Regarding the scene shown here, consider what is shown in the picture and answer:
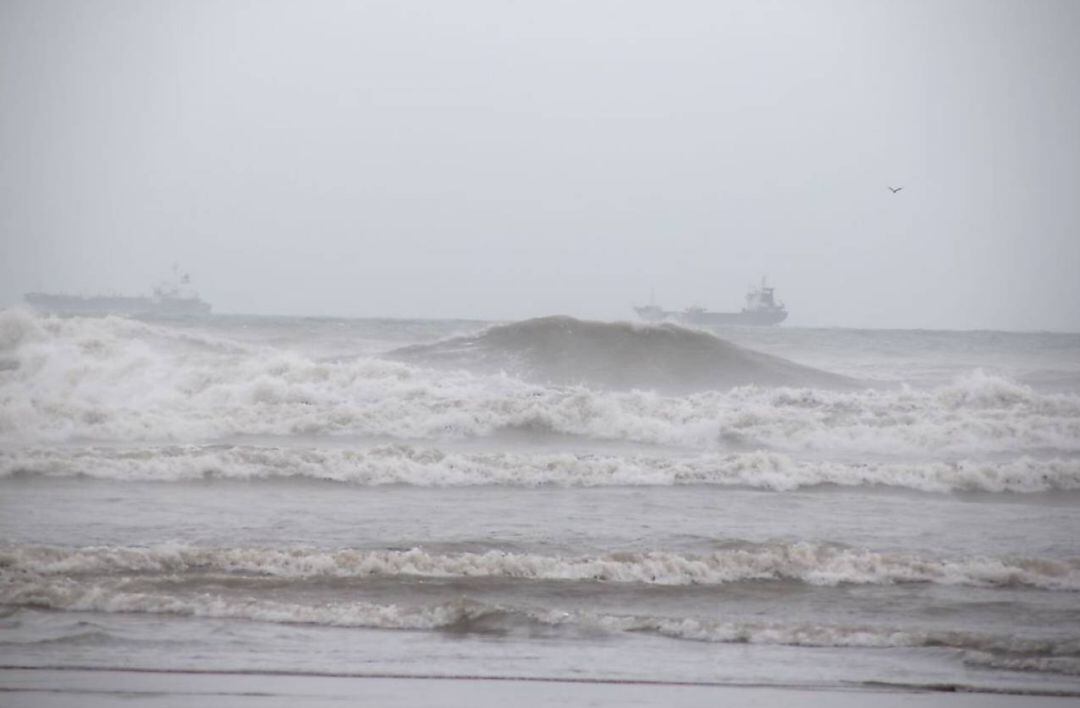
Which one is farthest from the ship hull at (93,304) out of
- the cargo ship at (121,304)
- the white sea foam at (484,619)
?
the white sea foam at (484,619)

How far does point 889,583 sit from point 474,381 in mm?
13568

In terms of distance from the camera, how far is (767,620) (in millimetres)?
6203

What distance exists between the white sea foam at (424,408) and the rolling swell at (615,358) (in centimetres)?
218

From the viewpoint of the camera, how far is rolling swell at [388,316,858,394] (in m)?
21.9

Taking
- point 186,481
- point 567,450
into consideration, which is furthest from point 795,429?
point 186,481

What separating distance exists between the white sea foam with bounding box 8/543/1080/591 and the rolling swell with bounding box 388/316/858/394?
1325 centimetres

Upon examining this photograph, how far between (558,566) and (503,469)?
4.10m

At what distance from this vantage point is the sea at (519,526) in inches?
211

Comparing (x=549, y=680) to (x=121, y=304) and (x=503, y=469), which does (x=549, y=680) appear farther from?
(x=121, y=304)

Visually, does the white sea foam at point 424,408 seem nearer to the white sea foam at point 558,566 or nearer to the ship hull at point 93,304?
the white sea foam at point 558,566

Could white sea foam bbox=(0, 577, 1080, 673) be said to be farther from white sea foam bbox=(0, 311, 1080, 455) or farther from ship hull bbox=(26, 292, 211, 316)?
ship hull bbox=(26, 292, 211, 316)

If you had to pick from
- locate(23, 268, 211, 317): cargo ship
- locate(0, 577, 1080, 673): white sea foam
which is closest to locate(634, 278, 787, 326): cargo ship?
locate(23, 268, 211, 317): cargo ship

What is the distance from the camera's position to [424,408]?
15.8 metres

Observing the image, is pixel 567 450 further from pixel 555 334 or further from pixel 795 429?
pixel 555 334
